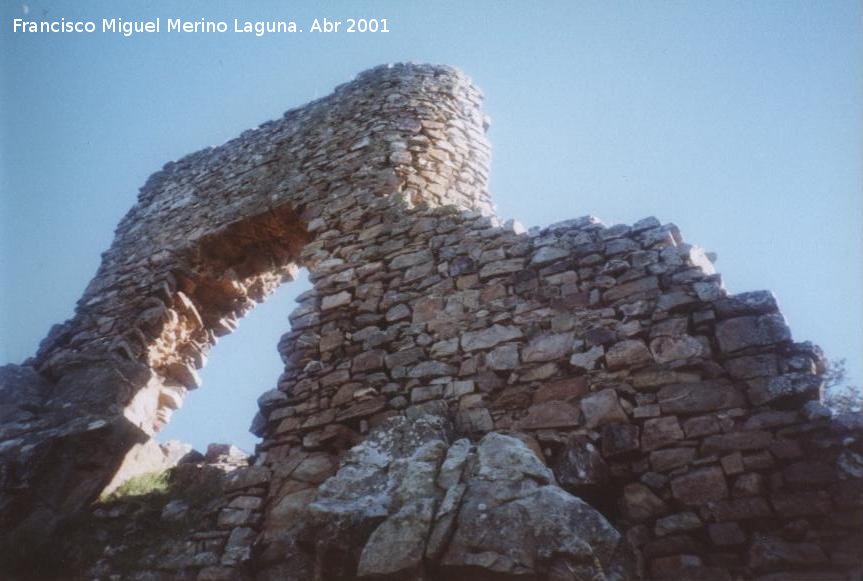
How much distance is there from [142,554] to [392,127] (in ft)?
15.6

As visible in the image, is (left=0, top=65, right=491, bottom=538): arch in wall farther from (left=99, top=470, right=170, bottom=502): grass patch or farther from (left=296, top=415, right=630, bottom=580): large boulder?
(left=296, top=415, right=630, bottom=580): large boulder

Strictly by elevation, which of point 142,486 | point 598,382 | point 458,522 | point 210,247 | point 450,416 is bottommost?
point 458,522

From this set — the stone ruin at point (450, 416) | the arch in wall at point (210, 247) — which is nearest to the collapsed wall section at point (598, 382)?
the stone ruin at point (450, 416)

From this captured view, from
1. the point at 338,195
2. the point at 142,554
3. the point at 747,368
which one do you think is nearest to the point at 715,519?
the point at 747,368

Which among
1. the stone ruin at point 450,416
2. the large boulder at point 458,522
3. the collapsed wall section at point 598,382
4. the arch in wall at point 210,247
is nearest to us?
the large boulder at point 458,522

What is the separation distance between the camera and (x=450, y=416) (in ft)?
11.2

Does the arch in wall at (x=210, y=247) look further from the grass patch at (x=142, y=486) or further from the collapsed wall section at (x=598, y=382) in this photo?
the collapsed wall section at (x=598, y=382)

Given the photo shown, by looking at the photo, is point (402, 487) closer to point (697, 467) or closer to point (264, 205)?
point (697, 467)

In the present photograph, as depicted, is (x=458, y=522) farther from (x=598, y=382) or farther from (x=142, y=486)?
(x=142, y=486)

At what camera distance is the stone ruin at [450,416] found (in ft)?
7.93

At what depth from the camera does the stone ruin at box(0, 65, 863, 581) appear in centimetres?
242

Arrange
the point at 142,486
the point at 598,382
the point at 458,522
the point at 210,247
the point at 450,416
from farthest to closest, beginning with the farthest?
the point at 210,247 < the point at 142,486 < the point at 450,416 < the point at 598,382 < the point at 458,522

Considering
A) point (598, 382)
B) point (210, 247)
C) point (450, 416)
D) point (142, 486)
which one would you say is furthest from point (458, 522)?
point (210, 247)

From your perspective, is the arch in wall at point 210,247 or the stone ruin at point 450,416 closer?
the stone ruin at point 450,416
